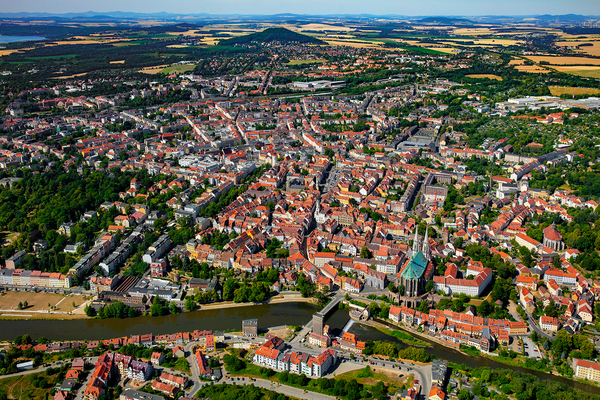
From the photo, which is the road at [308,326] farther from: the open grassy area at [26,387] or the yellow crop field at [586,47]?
the yellow crop field at [586,47]

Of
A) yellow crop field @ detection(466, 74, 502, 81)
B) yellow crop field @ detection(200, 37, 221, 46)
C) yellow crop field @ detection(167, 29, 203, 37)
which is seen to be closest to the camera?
yellow crop field @ detection(466, 74, 502, 81)

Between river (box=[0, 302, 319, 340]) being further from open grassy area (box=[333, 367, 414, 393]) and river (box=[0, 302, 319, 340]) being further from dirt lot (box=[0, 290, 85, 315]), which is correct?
open grassy area (box=[333, 367, 414, 393])

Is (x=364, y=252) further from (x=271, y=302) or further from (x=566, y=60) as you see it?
(x=566, y=60)

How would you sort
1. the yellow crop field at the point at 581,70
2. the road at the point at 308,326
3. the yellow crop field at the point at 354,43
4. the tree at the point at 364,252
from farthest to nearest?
the yellow crop field at the point at 354,43 → the yellow crop field at the point at 581,70 → the tree at the point at 364,252 → the road at the point at 308,326

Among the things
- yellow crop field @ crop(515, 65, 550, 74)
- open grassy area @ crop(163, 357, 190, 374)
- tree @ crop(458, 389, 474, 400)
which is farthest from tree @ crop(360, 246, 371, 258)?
yellow crop field @ crop(515, 65, 550, 74)

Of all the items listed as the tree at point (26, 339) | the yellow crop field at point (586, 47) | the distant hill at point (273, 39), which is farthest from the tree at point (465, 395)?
the distant hill at point (273, 39)

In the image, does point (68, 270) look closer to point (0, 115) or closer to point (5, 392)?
point (5, 392)
